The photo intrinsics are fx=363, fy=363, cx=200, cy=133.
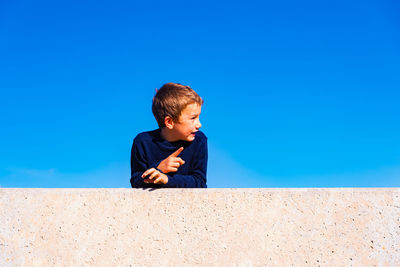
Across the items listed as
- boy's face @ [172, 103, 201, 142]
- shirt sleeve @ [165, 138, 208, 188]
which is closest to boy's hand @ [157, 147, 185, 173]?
shirt sleeve @ [165, 138, 208, 188]

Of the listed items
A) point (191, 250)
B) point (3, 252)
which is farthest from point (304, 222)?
point (3, 252)

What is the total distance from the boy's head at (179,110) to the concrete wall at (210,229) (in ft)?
2.21

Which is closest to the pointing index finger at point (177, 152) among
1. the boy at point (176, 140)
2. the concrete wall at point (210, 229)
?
the boy at point (176, 140)

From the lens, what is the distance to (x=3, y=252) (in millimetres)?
2535

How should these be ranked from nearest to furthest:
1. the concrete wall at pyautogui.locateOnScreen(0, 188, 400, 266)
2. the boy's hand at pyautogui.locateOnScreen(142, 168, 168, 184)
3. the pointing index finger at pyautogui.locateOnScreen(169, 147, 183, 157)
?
1. the concrete wall at pyautogui.locateOnScreen(0, 188, 400, 266)
2. the boy's hand at pyautogui.locateOnScreen(142, 168, 168, 184)
3. the pointing index finger at pyautogui.locateOnScreen(169, 147, 183, 157)

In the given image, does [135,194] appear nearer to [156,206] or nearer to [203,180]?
[156,206]

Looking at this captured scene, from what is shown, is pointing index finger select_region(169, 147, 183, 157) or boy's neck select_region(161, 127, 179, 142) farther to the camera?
boy's neck select_region(161, 127, 179, 142)

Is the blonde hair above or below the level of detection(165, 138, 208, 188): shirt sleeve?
above

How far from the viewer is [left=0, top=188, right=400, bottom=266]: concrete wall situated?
232 cm

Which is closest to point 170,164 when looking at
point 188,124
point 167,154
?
point 167,154

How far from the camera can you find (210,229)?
2.38m

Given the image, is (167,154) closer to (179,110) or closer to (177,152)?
(177,152)

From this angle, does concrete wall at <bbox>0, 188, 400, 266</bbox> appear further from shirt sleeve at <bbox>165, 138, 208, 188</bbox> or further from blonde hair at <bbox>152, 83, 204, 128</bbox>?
blonde hair at <bbox>152, 83, 204, 128</bbox>

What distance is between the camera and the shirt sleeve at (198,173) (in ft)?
9.09
